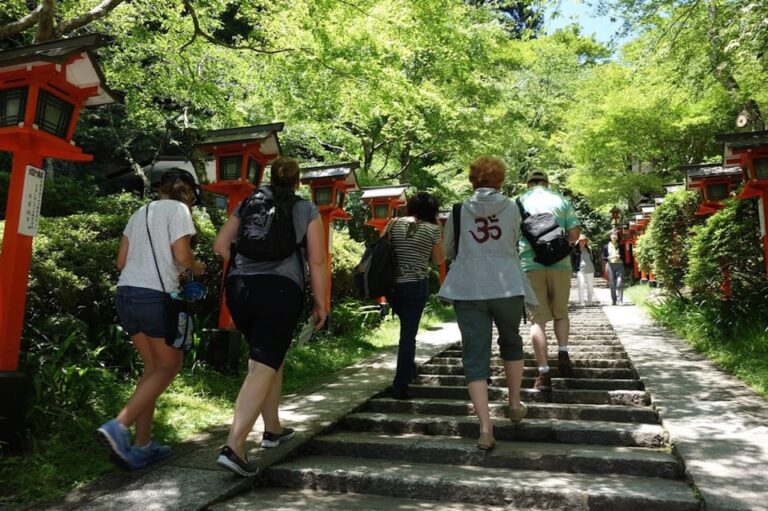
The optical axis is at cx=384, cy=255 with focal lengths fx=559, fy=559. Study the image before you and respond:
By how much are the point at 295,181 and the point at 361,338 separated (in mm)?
5387

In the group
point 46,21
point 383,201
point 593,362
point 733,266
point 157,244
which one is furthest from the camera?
point 383,201

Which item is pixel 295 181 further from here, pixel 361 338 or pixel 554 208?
pixel 361 338

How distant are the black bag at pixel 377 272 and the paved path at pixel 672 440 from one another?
949 mm

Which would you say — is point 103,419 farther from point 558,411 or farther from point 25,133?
point 558,411

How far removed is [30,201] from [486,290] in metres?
3.02

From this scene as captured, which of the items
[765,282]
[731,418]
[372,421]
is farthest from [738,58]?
[372,421]

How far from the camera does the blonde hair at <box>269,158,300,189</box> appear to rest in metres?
3.45

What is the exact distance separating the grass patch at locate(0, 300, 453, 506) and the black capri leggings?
1.27 metres

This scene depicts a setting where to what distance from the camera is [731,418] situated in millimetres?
3930

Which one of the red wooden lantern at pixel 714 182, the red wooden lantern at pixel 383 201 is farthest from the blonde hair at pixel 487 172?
the red wooden lantern at pixel 383 201

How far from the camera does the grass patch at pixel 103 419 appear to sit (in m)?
3.11

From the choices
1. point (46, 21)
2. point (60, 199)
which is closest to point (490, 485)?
point (46, 21)

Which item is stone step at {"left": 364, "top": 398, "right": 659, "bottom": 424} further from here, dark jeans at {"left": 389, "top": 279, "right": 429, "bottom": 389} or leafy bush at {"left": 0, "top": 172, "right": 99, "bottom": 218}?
→ leafy bush at {"left": 0, "top": 172, "right": 99, "bottom": 218}

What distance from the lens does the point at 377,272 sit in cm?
472
